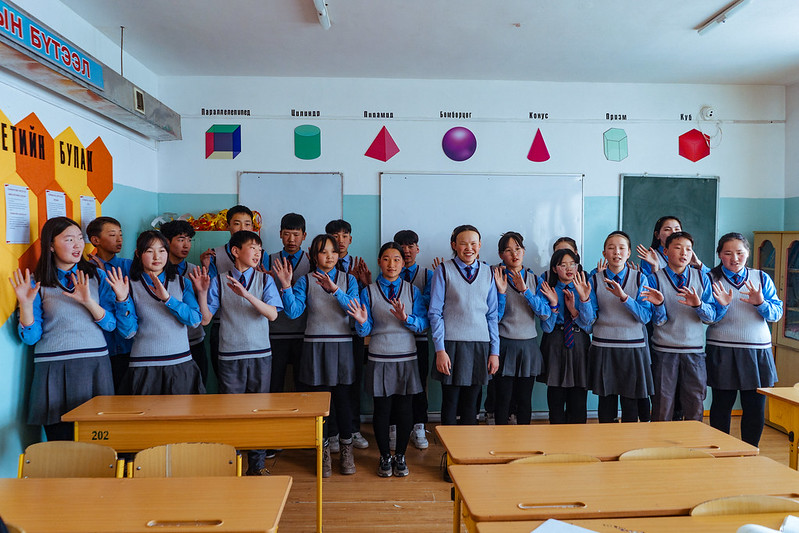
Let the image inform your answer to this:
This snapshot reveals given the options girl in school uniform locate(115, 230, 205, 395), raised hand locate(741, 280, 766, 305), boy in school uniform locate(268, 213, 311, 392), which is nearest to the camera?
girl in school uniform locate(115, 230, 205, 395)

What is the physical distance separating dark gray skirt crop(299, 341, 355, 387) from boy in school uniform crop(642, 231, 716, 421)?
1909 mm

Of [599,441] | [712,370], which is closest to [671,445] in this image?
[599,441]

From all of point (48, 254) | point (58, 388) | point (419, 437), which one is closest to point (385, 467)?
point (419, 437)

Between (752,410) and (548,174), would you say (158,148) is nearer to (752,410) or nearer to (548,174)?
(548,174)

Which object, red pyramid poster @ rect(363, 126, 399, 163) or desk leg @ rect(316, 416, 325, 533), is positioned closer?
desk leg @ rect(316, 416, 325, 533)

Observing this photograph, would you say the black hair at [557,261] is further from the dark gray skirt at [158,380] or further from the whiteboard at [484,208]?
the dark gray skirt at [158,380]

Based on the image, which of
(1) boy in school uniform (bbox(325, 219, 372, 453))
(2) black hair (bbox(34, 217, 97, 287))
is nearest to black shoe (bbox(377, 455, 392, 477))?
(1) boy in school uniform (bbox(325, 219, 372, 453))

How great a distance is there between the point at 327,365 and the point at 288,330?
57cm

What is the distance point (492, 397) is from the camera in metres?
4.08

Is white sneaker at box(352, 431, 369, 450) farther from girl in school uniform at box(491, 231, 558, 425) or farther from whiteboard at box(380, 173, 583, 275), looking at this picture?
whiteboard at box(380, 173, 583, 275)

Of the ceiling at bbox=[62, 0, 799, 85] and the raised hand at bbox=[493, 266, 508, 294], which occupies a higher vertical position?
the ceiling at bbox=[62, 0, 799, 85]

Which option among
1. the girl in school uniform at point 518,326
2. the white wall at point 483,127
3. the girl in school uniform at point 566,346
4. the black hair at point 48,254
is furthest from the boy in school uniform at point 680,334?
the black hair at point 48,254

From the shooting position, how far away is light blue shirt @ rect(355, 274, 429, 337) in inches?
122

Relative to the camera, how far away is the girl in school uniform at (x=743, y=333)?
122 inches
